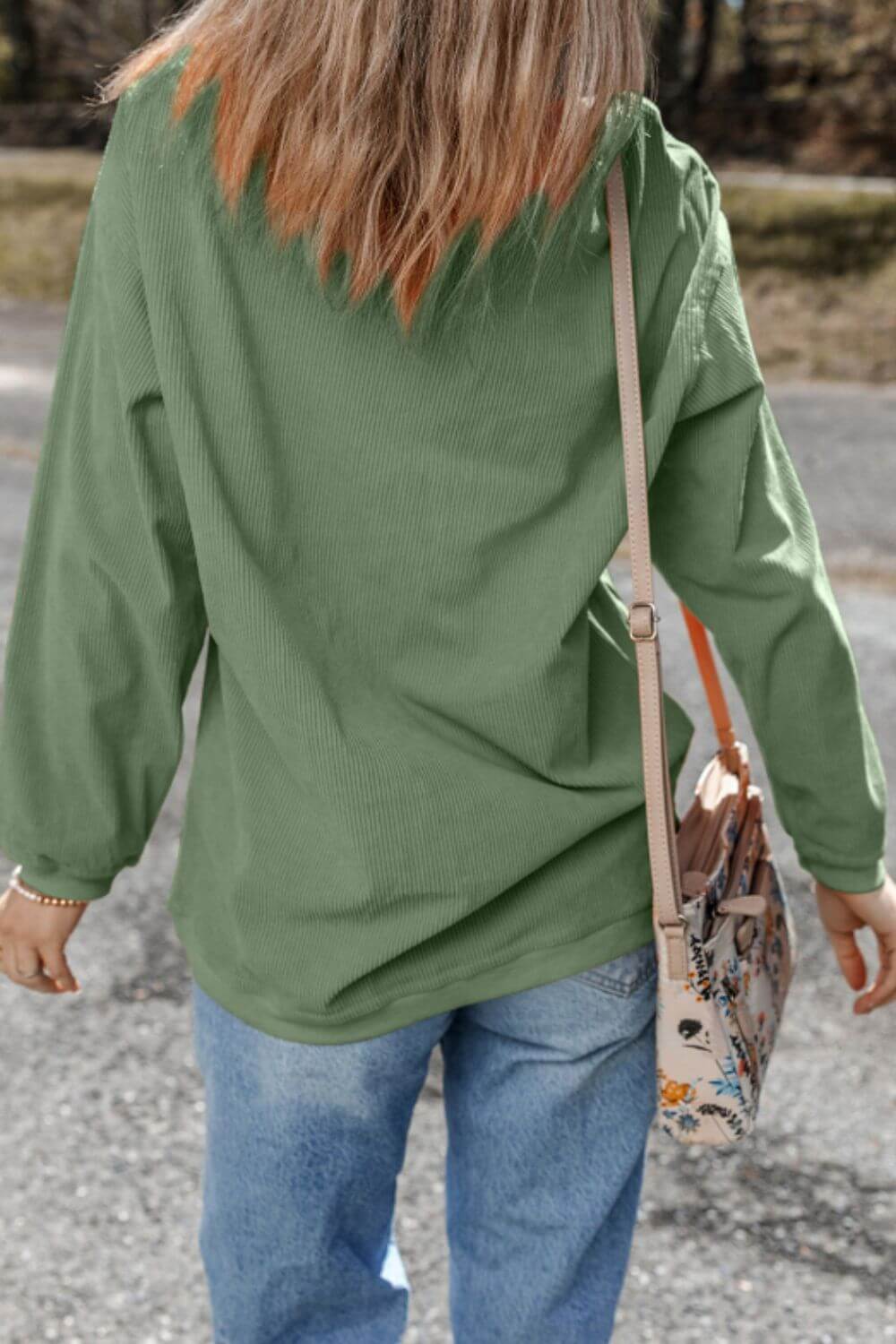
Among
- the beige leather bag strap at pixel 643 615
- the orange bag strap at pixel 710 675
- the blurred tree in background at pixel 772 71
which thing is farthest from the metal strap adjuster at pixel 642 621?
the blurred tree in background at pixel 772 71

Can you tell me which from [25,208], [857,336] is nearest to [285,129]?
[857,336]

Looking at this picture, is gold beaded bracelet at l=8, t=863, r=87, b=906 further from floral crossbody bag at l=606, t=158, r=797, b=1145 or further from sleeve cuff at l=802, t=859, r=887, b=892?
sleeve cuff at l=802, t=859, r=887, b=892

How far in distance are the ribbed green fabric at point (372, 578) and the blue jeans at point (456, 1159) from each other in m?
0.05

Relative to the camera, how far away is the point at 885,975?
1.77 meters

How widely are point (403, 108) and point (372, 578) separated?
1.28ft

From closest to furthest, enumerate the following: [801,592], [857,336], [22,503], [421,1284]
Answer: [801,592]
[421,1284]
[22,503]
[857,336]

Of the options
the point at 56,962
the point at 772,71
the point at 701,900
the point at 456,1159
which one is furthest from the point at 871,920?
the point at 772,71

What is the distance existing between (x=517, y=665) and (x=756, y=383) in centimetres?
35

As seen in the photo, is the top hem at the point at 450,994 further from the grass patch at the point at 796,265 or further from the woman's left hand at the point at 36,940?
the grass patch at the point at 796,265

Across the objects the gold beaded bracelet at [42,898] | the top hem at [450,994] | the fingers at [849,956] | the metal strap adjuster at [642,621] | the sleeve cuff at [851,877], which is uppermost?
the metal strap adjuster at [642,621]

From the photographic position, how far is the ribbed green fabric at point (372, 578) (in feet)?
4.42

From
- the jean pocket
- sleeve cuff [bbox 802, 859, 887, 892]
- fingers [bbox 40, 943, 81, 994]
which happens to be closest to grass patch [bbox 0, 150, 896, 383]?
sleeve cuff [bbox 802, 859, 887, 892]

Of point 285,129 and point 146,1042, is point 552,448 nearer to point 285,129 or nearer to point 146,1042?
point 285,129

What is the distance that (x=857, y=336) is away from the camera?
12.4 metres
